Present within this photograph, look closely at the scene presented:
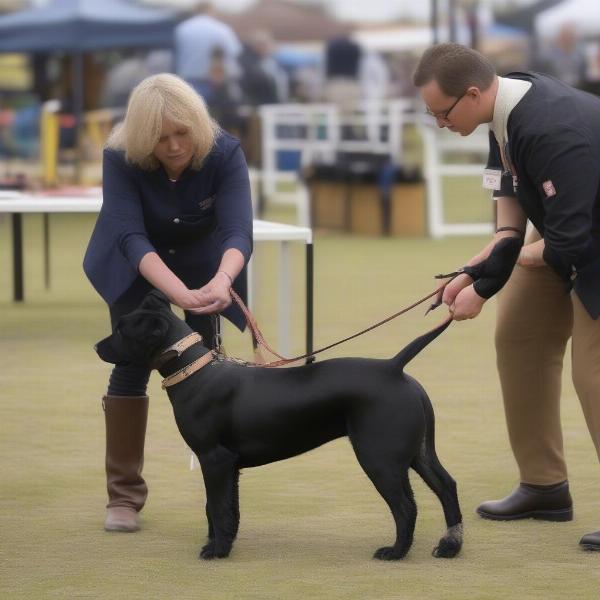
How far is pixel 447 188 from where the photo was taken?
20766 millimetres

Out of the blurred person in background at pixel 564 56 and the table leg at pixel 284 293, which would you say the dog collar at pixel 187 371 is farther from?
the blurred person in background at pixel 564 56

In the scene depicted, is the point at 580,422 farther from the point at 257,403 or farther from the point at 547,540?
the point at 257,403

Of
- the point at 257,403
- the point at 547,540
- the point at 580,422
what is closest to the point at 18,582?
the point at 257,403

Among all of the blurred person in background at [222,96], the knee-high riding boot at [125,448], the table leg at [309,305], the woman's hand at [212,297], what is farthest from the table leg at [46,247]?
the blurred person in background at [222,96]

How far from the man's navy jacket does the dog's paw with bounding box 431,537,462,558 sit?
839 mm

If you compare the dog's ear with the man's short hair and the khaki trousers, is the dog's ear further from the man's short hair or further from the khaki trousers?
the khaki trousers

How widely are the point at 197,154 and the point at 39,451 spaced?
1790 millimetres

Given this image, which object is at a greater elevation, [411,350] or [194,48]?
[194,48]

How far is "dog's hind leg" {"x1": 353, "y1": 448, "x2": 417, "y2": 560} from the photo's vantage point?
411 cm

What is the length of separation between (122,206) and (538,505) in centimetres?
165

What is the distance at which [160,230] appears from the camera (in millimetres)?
4684

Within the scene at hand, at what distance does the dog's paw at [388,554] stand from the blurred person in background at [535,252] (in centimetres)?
58

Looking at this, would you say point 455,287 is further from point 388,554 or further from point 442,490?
point 388,554

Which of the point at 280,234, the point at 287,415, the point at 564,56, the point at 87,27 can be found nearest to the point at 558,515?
the point at 287,415
